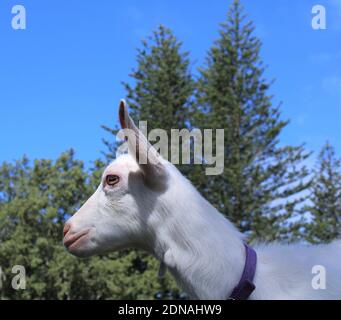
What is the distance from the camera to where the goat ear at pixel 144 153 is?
132 inches

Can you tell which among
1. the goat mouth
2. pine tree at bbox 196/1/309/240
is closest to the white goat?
the goat mouth

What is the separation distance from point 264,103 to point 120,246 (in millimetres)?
30838

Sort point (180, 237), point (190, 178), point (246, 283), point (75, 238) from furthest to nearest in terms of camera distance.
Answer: point (190, 178) < point (75, 238) < point (180, 237) < point (246, 283)

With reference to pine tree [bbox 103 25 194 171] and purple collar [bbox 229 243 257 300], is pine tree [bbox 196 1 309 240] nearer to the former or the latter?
pine tree [bbox 103 25 194 171]

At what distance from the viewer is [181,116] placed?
118 ft

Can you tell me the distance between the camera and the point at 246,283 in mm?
3271

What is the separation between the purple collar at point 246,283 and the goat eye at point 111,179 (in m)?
1.07

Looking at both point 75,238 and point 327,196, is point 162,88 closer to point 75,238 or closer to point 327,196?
point 327,196

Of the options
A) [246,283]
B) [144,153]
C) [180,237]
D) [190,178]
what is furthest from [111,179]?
[190,178]

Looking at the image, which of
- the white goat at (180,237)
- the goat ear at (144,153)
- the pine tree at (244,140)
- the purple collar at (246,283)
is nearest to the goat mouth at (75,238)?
the white goat at (180,237)

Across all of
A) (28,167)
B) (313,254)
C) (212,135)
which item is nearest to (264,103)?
(212,135)

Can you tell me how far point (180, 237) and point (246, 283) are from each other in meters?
0.51

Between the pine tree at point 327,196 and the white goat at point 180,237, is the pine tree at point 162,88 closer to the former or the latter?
the pine tree at point 327,196
